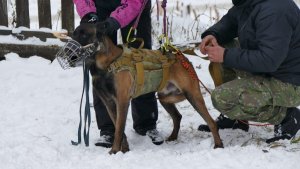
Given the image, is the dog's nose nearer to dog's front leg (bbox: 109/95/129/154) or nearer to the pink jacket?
the pink jacket

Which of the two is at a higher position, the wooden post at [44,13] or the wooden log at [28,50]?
the wooden post at [44,13]

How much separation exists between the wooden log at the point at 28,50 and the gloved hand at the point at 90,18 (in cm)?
287

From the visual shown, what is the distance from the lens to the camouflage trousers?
11.8 feet

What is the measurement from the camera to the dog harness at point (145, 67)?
12.0ft

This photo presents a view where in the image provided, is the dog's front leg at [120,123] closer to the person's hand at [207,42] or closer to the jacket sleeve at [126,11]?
the jacket sleeve at [126,11]

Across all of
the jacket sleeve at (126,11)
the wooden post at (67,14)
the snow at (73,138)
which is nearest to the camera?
the snow at (73,138)

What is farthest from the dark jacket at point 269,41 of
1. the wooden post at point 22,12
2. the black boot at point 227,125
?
the wooden post at point 22,12

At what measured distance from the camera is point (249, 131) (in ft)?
13.8

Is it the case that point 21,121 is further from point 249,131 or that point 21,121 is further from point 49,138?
point 249,131

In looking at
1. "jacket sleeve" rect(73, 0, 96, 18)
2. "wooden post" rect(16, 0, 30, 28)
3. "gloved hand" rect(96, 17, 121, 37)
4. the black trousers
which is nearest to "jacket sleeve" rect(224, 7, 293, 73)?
"gloved hand" rect(96, 17, 121, 37)

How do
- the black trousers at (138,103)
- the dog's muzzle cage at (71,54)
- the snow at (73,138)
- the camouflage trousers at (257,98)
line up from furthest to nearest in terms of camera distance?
the black trousers at (138,103) < the camouflage trousers at (257,98) < the dog's muzzle cage at (71,54) < the snow at (73,138)

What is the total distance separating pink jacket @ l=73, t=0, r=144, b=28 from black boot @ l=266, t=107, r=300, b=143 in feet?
4.88

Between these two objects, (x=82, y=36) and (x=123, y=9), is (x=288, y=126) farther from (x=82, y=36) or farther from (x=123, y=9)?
(x=82, y=36)

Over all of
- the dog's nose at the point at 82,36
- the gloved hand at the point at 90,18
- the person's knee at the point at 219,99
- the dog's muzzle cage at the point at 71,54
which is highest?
the gloved hand at the point at 90,18
